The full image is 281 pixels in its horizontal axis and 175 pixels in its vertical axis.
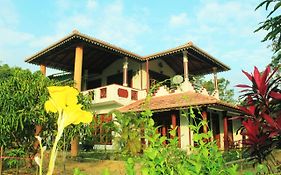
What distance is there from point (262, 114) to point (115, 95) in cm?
1288

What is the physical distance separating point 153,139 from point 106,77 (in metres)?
18.7

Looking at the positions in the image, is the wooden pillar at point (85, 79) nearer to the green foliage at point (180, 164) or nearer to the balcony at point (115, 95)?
the balcony at point (115, 95)

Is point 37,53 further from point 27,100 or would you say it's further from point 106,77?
point 27,100

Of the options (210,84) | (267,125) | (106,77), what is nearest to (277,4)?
(267,125)

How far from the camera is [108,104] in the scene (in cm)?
1683

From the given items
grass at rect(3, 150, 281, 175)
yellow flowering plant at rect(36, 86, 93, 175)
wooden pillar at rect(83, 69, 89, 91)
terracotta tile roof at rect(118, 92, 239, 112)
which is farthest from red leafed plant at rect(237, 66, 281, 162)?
wooden pillar at rect(83, 69, 89, 91)

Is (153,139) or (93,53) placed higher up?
(93,53)

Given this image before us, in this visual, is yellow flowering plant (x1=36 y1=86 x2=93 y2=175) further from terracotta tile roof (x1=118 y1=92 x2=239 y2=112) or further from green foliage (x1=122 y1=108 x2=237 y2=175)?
terracotta tile roof (x1=118 y1=92 x2=239 y2=112)

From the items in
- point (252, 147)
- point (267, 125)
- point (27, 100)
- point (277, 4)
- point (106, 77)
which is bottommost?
point (252, 147)

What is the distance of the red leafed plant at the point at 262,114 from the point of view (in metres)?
3.42

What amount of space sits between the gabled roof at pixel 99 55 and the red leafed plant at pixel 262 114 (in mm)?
11544

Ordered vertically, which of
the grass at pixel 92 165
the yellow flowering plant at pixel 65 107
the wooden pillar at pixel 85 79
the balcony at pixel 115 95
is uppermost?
the wooden pillar at pixel 85 79

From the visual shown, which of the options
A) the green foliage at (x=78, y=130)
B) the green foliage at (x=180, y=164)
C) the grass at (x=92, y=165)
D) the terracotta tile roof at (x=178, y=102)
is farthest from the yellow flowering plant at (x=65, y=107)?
the terracotta tile roof at (x=178, y=102)

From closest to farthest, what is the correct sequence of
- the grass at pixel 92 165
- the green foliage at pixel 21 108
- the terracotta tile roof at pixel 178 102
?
1. the green foliage at pixel 21 108
2. the grass at pixel 92 165
3. the terracotta tile roof at pixel 178 102
